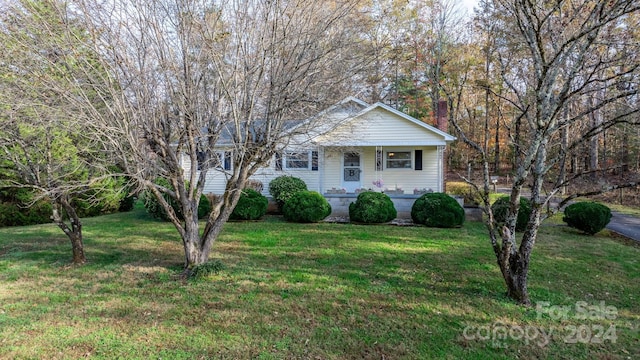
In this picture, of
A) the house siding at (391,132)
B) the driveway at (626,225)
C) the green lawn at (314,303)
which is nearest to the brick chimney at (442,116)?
the house siding at (391,132)

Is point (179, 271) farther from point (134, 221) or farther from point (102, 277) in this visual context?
point (134, 221)

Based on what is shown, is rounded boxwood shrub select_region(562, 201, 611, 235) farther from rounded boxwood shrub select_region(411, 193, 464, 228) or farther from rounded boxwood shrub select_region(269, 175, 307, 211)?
rounded boxwood shrub select_region(269, 175, 307, 211)

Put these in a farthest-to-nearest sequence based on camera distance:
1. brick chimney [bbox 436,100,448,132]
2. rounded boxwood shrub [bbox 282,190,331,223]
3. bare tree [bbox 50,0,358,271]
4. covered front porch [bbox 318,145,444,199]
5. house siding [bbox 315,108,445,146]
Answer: brick chimney [bbox 436,100,448,132] → covered front porch [bbox 318,145,444,199] → house siding [bbox 315,108,445,146] → rounded boxwood shrub [bbox 282,190,331,223] → bare tree [bbox 50,0,358,271]

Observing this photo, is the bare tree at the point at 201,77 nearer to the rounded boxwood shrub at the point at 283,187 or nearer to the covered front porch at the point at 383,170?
the rounded boxwood shrub at the point at 283,187

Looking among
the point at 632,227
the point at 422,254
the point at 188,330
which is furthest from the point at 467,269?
the point at 632,227

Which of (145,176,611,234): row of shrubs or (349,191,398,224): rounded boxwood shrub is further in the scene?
(349,191,398,224): rounded boxwood shrub

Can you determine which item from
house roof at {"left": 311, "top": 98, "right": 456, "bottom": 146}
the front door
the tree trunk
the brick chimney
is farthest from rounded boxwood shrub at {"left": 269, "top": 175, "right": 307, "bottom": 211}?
the brick chimney

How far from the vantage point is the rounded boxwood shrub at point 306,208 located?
1035cm

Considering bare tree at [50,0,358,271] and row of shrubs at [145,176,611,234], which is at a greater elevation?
bare tree at [50,0,358,271]

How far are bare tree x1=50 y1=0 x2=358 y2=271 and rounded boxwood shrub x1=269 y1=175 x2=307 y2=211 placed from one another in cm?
660

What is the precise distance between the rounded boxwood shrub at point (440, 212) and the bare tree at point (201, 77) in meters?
5.95

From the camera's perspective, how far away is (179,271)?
547 centimetres

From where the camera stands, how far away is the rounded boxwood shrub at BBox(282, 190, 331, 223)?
34.0 feet

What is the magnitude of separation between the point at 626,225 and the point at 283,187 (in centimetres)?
1164
